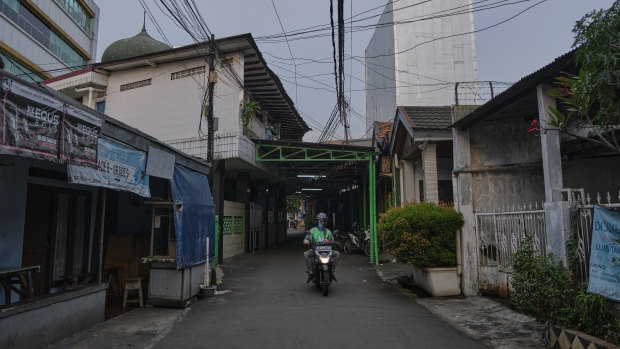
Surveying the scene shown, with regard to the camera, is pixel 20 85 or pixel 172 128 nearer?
pixel 20 85

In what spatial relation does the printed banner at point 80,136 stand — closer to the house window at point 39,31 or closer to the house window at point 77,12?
the house window at point 39,31

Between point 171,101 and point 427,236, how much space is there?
38.5 ft

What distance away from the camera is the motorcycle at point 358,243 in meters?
16.3

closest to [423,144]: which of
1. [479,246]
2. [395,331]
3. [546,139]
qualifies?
[479,246]

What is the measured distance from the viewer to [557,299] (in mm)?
4680

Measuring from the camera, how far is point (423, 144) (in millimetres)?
10570

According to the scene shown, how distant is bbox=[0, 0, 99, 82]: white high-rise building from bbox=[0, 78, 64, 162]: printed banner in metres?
16.9

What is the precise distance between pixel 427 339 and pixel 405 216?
3.26m

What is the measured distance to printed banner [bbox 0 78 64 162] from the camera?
3688 mm

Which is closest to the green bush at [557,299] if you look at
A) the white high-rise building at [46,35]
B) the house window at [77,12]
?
the white high-rise building at [46,35]

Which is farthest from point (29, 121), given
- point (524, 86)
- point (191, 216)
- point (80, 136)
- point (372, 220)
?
point (372, 220)

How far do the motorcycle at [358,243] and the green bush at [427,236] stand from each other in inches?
328

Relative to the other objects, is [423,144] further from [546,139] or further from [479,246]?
[546,139]

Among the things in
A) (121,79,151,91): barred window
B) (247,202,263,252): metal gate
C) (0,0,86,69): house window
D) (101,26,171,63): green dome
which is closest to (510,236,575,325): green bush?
(247,202,263,252): metal gate
